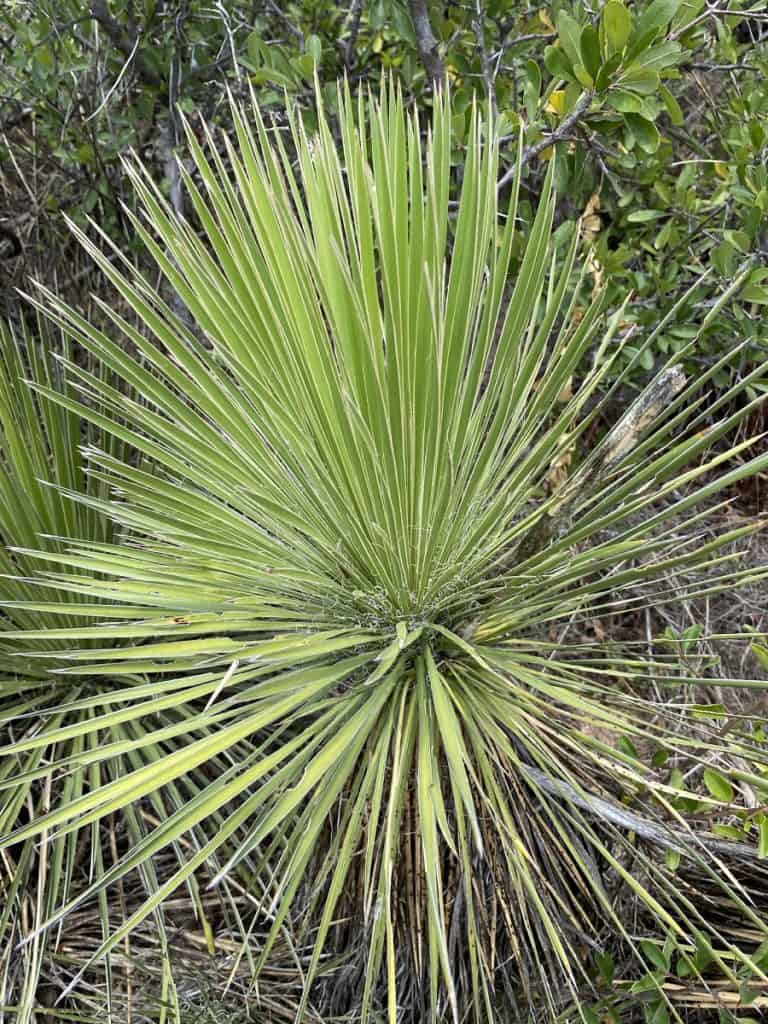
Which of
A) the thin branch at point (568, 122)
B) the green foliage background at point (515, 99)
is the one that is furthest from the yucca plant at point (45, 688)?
the thin branch at point (568, 122)

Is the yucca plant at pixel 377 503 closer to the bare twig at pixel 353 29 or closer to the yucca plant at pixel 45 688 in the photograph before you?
the yucca plant at pixel 45 688

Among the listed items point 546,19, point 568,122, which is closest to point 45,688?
point 568,122

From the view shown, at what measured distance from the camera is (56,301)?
3.23ft

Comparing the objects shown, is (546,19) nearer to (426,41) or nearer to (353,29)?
(426,41)

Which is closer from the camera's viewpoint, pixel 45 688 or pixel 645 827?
pixel 645 827

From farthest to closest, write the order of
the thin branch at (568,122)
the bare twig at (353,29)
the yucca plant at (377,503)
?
the bare twig at (353,29) → the thin branch at (568,122) → the yucca plant at (377,503)

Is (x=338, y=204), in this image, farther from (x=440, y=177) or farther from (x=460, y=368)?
(x=460, y=368)

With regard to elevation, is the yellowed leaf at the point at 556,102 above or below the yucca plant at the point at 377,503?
above

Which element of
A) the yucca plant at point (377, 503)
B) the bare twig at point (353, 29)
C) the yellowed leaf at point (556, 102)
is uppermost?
the bare twig at point (353, 29)

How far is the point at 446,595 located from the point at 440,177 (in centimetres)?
52

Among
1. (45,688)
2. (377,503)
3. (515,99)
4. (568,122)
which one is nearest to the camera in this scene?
(377,503)

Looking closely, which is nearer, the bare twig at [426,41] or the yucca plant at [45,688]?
the yucca plant at [45,688]

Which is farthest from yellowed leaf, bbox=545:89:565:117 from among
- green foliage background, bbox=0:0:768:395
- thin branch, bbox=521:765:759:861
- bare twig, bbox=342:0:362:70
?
thin branch, bbox=521:765:759:861

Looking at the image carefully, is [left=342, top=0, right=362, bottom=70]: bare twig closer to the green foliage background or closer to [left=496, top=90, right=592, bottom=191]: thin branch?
the green foliage background
